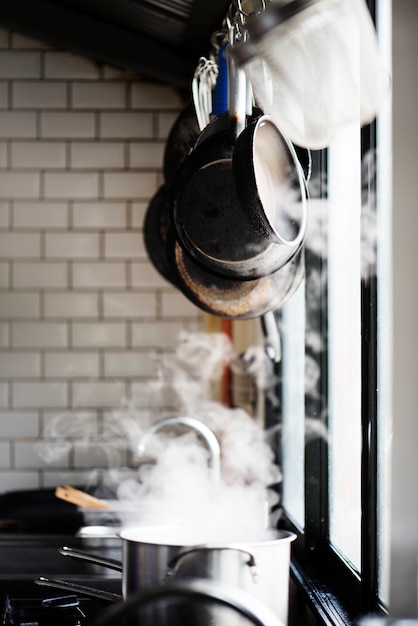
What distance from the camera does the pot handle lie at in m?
1.14

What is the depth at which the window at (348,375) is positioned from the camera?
4.63 ft

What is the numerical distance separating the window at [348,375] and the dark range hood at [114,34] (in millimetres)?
1438

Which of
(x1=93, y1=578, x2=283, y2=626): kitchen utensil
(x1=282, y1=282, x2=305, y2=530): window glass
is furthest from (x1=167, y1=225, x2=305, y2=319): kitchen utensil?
(x1=93, y1=578, x2=283, y2=626): kitchen utensil

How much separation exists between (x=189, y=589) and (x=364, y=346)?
72 centimetres

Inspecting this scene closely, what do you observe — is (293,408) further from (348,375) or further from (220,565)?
(220,565)

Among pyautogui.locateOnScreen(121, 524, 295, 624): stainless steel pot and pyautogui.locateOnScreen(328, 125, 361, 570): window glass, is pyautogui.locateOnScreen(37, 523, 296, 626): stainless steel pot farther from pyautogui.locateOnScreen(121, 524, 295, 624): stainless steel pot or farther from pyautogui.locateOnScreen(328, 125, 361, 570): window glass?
pyautogui.locateOnScreen(328, 125, 361, 570): window glass

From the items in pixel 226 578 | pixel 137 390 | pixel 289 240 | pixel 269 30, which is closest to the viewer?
pixel 269 30

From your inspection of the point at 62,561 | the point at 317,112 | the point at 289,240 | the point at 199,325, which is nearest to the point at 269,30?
the point at 317,112

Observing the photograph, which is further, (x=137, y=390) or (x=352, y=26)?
(x=137, y=390)

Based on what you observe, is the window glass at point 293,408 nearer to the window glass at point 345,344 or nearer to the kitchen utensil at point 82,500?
the window glass at point 345,344

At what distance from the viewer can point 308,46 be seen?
3.50 ft

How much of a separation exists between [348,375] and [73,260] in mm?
1954

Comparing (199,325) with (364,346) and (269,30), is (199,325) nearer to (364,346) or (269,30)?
(364,346)

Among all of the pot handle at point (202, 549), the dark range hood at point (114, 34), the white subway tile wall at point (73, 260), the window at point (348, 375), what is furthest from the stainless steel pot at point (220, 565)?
the dark range hood at point (114, 34)
